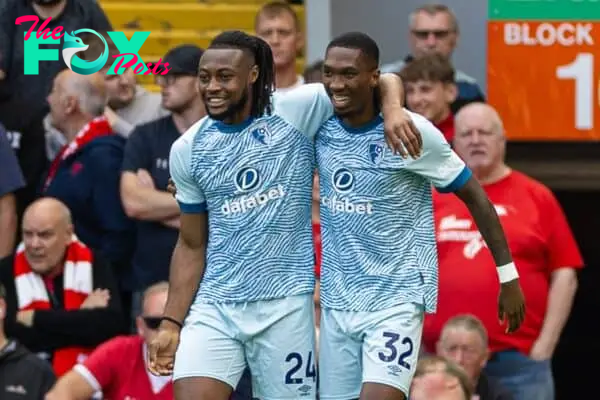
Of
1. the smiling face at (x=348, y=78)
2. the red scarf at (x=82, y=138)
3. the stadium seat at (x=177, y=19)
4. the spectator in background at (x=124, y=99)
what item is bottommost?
the red scarf at (x=82, y=138)

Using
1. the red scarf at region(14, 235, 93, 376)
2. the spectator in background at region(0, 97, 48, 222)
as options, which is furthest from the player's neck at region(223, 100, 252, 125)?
the spectator in background at region(0, 97, 48, 222)

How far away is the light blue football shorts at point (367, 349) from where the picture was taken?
699 centimetres

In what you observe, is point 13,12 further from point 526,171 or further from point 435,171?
point 435,171

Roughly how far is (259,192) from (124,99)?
13.2 feet

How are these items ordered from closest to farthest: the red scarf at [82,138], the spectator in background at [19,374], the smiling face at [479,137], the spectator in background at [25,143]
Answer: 1. the spectator in background at [19,374]
2. the smiling face at [479,137]
3. the red scarf at [82,138]
4. the spectator in background at [25,143]

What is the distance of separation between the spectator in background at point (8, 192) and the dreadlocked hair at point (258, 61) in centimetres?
344

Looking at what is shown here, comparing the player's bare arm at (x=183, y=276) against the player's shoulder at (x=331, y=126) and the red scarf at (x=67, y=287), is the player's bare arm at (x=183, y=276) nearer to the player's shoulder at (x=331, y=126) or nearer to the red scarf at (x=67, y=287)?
the player's shoulder at (x=331, y=126)

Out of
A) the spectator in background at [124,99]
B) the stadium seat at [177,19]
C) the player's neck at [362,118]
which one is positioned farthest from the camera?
the stadium seat at [177,19]

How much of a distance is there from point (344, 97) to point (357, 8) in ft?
17.8

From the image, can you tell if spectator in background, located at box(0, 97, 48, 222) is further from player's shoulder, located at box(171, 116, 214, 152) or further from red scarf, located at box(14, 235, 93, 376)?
player's shoulder, located at box(171, 116, 214, 152)

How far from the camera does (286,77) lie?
10422mm

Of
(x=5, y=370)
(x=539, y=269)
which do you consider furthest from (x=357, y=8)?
(x=5, y=370)

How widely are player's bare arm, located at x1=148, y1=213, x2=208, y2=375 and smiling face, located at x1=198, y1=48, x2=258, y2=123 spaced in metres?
0.50

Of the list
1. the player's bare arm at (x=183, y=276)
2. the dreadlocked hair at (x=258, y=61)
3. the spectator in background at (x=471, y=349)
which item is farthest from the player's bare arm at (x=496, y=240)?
the spectator in background at (x=471, y=349)
